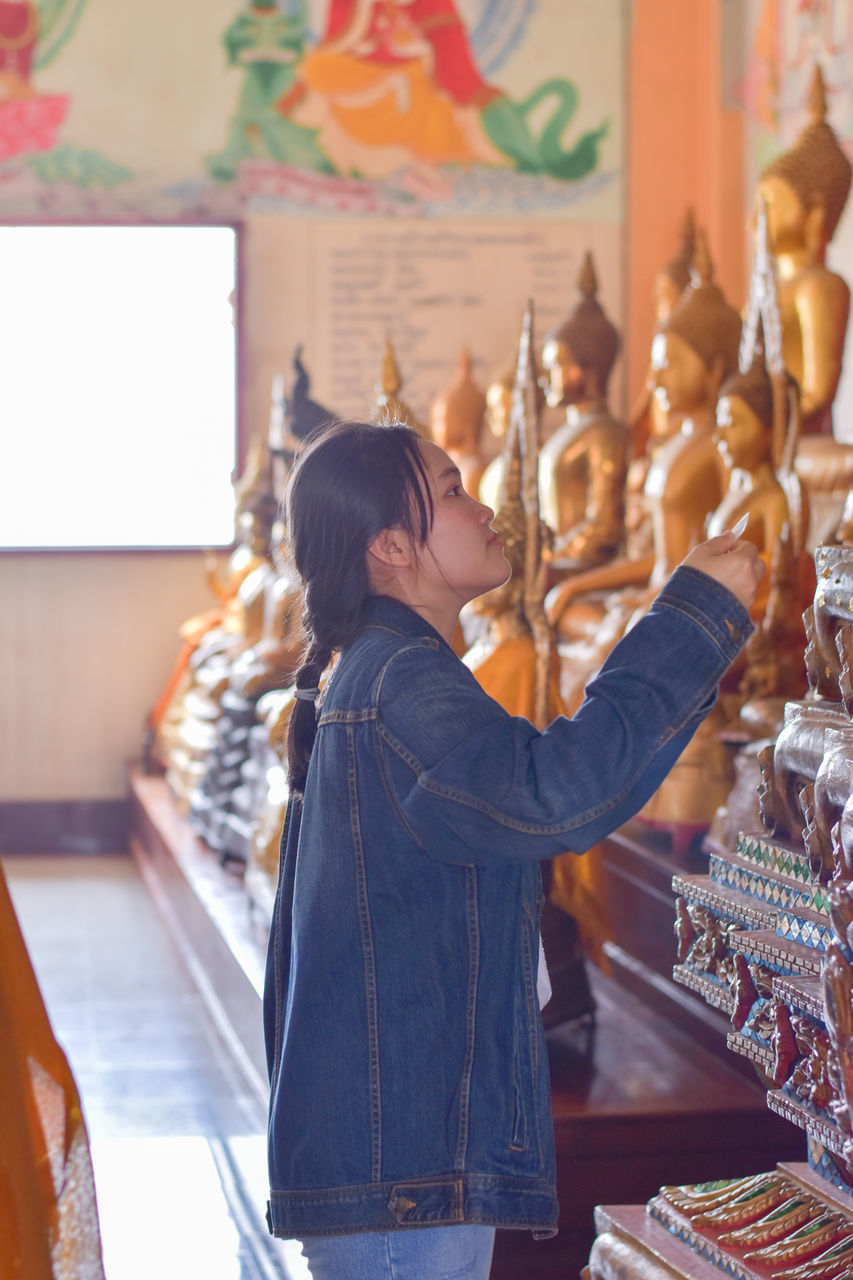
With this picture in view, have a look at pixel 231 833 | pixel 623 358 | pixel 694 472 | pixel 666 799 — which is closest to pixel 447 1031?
pixel 666 799

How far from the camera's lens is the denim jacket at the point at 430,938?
104 centimetres

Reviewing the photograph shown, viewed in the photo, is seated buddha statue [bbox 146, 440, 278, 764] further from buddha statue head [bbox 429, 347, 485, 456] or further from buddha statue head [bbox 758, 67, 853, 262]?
buddha statue head [bbox 758, 67, 853, 262]

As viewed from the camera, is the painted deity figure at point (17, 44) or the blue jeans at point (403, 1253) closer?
the blue jeans at point (403, 1253)

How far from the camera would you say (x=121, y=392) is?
18.4 feet

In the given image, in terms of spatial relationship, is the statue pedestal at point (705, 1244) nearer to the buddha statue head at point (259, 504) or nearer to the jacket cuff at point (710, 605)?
the jacket cuff at point (710, 605)

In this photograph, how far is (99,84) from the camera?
5.39 metres

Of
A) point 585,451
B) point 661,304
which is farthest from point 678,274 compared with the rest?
point 585,451

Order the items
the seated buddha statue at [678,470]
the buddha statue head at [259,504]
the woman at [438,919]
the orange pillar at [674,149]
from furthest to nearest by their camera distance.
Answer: the orange pillar at [674,149], the buddha statue head at [259,504], the seated buddha statue at [678,470], the woman at [438,919]

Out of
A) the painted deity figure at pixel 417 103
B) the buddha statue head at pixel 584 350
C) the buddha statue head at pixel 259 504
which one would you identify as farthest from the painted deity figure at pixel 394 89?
the buddha statue head at pixel 584 350

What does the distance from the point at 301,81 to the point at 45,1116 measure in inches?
201

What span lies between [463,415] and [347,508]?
12.6 ft

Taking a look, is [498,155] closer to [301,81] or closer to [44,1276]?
[301,81]

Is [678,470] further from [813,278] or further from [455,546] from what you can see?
[455,546]

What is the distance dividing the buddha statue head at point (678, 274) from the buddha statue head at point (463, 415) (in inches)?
24.1
